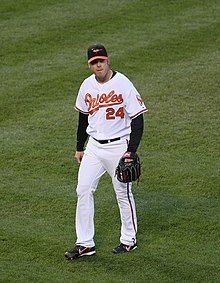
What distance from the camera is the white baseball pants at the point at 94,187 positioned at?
302 inches

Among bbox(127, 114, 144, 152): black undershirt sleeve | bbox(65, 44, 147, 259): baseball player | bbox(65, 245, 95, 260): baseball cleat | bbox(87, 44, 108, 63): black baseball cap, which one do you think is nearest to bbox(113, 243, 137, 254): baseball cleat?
bbox(65, 44, 147, 259): baseball player

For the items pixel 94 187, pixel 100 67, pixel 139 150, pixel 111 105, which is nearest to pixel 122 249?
pixel 94 187

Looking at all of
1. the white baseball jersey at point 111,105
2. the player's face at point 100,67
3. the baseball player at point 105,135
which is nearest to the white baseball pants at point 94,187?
the baseball player at point 105,135

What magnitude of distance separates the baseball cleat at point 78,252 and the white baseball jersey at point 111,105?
941 mm

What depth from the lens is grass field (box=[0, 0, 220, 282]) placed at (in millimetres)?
7652

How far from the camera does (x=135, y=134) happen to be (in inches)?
295

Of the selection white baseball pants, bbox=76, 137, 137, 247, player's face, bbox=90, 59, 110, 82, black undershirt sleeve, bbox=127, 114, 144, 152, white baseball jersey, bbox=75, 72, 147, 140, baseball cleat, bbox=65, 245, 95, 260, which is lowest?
baseball cleat, bbox=65, 245, 95, 260

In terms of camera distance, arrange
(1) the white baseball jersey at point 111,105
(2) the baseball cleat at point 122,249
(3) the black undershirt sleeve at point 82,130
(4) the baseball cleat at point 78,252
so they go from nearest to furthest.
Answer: (1) the white baseball jersey at point 111,105 < (4) the baseball cleat at point 78,252 < (2) the baseball cleat at point 122,249 < (3) the black undershirt sleeve at point 82,130

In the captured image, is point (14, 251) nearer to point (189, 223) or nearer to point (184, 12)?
point (189, 223)

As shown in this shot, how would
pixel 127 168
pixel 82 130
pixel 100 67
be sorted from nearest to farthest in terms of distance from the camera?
pixel 127 168, pixel 100 67, pixel 82 130

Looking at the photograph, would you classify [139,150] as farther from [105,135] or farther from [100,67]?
[100,67]

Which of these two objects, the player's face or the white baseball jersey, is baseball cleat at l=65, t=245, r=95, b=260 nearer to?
the white baseball jersey

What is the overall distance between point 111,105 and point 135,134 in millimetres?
331

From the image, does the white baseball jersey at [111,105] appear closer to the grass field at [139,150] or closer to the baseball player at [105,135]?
the baseball player at [105,135]
